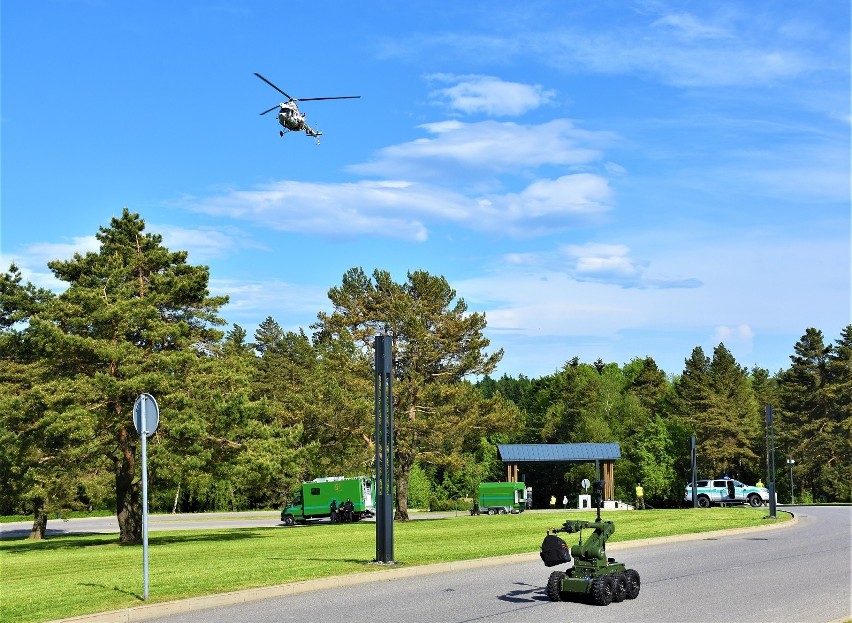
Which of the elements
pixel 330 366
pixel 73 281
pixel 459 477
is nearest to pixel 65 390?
pixel 73 281

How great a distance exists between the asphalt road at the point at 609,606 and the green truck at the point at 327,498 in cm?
3368

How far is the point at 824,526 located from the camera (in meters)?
32.9

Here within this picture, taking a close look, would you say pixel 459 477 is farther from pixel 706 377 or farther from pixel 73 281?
pixel 73 281

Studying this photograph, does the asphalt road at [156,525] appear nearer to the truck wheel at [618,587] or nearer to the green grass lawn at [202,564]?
the green grass lawn at [202,564]

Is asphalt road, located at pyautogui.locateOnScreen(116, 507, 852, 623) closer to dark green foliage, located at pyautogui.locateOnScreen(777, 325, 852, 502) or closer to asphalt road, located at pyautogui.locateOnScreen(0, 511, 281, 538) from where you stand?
asphalt road, located at pyautogui.locateOnScreen(0, 511, 281, 538)

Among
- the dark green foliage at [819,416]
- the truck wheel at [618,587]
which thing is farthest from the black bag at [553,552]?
the dark green foliage at [819,416]

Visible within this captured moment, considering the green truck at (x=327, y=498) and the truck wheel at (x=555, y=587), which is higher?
the truck wheel at (x=555, y=587)

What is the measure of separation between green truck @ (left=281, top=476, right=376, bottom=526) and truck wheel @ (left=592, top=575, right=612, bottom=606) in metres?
40.2

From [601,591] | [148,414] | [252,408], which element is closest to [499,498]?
[252,408]

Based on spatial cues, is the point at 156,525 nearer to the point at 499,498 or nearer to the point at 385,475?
the point at 499,498

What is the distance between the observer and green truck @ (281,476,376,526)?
171ft

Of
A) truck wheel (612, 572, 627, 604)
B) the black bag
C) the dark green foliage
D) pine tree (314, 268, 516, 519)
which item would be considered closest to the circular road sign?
the black bag

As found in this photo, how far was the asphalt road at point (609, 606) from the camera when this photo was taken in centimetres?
1227

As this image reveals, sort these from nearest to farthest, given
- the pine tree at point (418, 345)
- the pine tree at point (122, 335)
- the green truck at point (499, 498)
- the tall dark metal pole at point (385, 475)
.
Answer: the tall dark metal pole at point (385, 475) < the pine tree at point (122, 335) < the pine tree at point (418, 345) < the green truck at point (499, 498)
